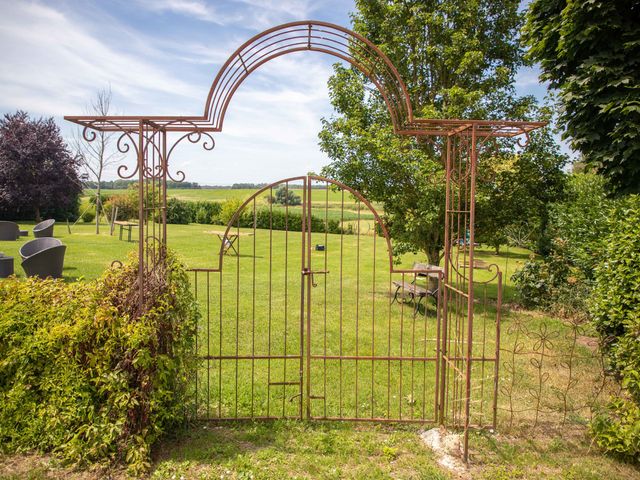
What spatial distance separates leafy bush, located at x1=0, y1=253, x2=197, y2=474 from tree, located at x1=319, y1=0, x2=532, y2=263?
590cm

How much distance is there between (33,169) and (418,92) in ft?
76.9

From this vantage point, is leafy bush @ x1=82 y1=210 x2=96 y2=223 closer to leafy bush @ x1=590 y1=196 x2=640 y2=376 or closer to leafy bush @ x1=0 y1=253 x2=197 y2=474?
leafy bush @ x1=0 y1=253 x2=197 y2=474

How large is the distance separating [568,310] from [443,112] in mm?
4666

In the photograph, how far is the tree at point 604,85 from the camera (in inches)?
154

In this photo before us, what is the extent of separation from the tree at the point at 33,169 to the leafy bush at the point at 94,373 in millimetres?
24367

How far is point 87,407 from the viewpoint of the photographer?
3.51 metres

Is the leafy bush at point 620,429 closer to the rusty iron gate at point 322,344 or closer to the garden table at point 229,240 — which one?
the rusty iron gate at point 322,344

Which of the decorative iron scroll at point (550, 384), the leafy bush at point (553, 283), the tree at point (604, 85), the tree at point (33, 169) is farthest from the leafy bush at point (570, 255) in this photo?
the tree at point (33, 169)

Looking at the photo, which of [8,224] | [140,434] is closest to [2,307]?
[140,434]

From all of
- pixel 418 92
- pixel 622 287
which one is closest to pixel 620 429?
pixel 622 287

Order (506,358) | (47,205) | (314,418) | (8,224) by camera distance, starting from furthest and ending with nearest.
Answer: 1. (47,205)
2. (8,224)
3. (506,358)
4. (314,418)

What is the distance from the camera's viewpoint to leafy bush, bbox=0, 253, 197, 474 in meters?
3.46

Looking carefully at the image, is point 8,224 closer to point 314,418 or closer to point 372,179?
point 372,179

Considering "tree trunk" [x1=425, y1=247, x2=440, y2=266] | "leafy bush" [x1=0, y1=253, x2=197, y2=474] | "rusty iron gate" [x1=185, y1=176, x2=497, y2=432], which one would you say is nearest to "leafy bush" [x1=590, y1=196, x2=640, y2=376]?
"rusty iron gate" [x1=185, y1=176, x2=497, y2=432]
